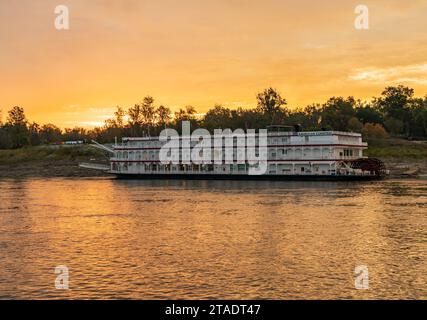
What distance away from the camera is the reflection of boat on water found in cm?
10219

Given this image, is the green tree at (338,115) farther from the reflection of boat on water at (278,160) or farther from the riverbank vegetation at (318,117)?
the reflection of boat on water at (278,160)

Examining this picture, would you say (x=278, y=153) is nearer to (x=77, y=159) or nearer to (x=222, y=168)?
(x=222, y=168)

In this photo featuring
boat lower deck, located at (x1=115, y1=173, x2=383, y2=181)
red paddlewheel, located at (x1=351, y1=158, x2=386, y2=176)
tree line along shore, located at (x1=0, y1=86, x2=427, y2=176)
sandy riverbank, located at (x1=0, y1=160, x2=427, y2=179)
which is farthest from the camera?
tree line along shore, located at (x1=0, y1=86, x2=427, y2=176)

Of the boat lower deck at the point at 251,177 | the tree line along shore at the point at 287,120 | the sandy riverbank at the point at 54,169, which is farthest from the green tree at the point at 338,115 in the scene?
the boat lower deck at the point at 251,177

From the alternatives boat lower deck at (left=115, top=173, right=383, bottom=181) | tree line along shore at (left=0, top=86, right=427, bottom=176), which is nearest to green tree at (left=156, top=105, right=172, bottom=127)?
tree line along shore at (left=0, top=86, right=427, bottom=176)

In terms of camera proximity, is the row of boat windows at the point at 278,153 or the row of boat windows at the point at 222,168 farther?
the row of boat windows at the point at 222,168

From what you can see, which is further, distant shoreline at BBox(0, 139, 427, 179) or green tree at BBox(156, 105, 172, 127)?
green tree at BBox(156, 105, 172, 127)

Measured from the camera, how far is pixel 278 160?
107812 millimetres

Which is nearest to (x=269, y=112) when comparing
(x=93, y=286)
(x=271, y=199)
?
(x=271, y=199)

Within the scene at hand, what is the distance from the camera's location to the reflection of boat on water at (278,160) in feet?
335

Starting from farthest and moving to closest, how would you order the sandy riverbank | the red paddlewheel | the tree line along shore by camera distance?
the tree line along shore → the sandy riverbank → the red paddlewheel

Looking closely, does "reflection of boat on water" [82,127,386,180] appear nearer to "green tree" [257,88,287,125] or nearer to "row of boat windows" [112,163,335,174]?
"row of boat windows" [112,163,335,174]

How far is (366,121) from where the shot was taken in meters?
176

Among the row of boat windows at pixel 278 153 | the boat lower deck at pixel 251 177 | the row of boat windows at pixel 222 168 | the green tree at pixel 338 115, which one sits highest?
the green tree at pixel 338 115
